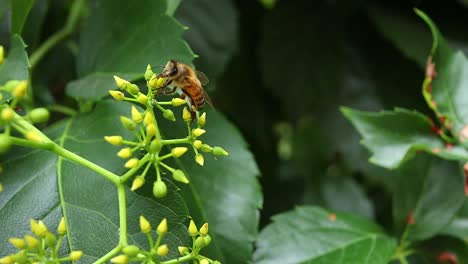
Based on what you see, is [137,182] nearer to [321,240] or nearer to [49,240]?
[49,240]

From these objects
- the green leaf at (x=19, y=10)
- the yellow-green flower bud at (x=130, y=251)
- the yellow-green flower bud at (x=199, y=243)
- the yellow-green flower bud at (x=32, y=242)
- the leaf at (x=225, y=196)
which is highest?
the green leaf at (x=19, y=10)

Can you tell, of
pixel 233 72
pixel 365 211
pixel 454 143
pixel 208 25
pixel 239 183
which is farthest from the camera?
pixel 233 72

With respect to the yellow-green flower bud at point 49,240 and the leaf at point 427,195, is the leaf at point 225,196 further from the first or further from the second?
the leaf at point 427,195

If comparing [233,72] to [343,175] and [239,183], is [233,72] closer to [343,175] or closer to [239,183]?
[343,175]

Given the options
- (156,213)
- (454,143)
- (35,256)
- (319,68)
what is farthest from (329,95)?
(35,256)

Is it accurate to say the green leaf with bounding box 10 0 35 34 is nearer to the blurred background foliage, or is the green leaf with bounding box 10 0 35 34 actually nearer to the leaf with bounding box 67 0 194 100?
the leaf with bounding box 67 0 194 100

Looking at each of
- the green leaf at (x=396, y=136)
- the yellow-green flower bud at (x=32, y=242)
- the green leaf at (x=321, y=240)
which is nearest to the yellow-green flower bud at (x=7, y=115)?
the yellow-green flower bud at (x=32, y=242)

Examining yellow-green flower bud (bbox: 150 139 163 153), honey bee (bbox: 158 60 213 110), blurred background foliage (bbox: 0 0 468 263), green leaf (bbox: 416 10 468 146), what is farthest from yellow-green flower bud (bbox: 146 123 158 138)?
blurred background foliage (bbox: 0 0 468 263)
